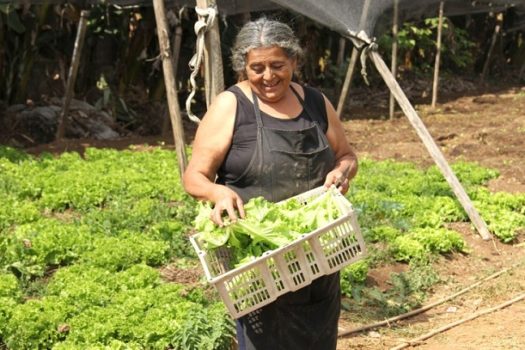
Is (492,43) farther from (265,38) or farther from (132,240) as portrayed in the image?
(265,38)

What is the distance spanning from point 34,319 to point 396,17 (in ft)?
23.1

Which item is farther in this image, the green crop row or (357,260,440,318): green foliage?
(357,260,440,318): green foliage

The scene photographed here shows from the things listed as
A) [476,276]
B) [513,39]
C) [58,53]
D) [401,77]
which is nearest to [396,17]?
[476,276]

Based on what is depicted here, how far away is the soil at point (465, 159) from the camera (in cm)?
619

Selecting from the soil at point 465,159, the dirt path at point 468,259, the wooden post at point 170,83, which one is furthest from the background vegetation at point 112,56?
the wooden post at point 170,83

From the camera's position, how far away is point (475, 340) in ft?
19.8

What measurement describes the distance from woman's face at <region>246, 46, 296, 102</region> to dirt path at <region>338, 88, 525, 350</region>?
271cm

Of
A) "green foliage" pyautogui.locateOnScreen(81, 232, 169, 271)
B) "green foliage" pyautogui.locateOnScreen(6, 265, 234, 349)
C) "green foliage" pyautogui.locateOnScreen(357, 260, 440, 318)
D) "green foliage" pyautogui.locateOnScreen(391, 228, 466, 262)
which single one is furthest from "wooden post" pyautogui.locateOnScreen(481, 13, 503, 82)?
"green foliage" pyautogui.locateOnScreen(6, 265, 234, 349)

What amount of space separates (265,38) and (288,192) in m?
0.64

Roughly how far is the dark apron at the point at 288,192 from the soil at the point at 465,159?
87.9 inches

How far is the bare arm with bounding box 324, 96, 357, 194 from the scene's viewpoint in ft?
12.7

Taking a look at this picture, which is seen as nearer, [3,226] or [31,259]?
[31,259]

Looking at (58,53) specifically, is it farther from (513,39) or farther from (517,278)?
(513,39)

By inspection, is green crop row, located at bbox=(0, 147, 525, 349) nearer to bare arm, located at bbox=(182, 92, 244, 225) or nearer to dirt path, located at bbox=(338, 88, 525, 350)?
dirt path, located at bbox=(338, 88, 525, 350)
